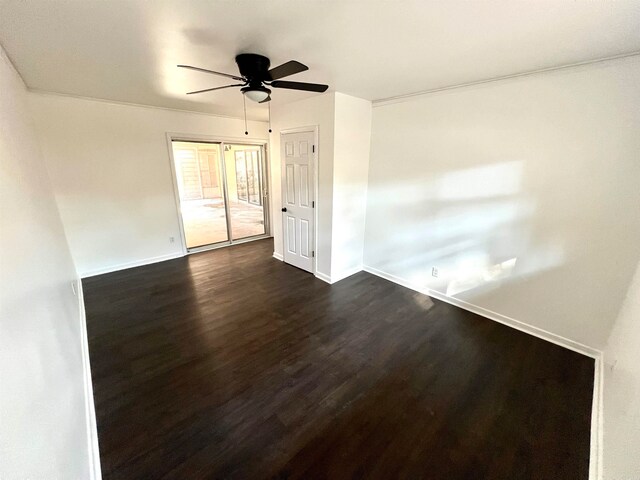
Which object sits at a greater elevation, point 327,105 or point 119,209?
point 327,105

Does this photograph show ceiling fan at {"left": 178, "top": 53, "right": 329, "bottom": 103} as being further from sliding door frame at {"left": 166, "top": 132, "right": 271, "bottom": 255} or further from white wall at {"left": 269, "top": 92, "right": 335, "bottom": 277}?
sliding door frame at {"left": 166, "top": 132, "right": 271, "bottom": 255}

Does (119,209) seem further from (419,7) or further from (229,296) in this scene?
(419,7)

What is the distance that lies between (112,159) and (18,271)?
3461mm

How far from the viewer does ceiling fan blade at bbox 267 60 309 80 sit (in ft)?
5.86

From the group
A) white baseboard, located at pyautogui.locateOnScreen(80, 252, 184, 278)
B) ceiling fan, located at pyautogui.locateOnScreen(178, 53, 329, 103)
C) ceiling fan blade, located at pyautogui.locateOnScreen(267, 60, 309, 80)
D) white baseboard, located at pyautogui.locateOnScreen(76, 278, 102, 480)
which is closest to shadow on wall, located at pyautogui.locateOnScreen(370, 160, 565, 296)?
ceiling fan, located at pyautogui.locateOnScreen(178, 53, 329, 103)

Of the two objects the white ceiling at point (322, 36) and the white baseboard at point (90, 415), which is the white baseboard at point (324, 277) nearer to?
the white ceiling at point (322, 36)

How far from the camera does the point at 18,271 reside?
44.0 inches

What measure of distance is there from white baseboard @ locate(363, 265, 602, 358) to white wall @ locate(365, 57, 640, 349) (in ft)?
0.17

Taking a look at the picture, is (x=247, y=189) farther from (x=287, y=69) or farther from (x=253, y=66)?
(x=287, y=69)

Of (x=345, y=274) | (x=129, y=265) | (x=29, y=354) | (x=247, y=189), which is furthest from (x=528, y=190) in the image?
(x=247, y=189)

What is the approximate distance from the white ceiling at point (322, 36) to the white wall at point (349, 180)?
0.65 meters

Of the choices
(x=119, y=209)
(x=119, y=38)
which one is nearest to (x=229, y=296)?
(x=119, y=209)

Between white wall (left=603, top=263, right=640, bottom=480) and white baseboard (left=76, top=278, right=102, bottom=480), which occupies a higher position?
white wall (left=603, top=263, right=640, bottom=480)

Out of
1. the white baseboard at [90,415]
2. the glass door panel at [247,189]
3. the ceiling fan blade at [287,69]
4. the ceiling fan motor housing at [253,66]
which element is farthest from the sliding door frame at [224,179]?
the ceiling fan blade at [287,69]
